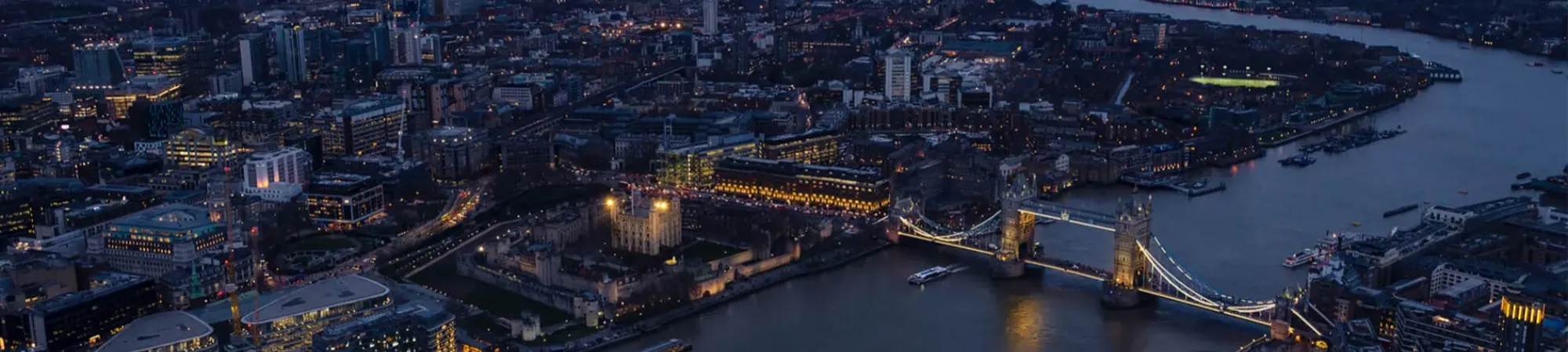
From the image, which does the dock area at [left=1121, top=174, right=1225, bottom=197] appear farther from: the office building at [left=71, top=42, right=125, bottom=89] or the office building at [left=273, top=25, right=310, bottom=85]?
the office building at [left=71, top=42, right=125, bottom=89]

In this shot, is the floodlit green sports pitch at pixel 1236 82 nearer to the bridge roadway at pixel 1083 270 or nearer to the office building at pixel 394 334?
the bridge roadway at pixel 1083 270

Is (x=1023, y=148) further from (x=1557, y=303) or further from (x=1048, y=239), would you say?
(x=1557, y=303)

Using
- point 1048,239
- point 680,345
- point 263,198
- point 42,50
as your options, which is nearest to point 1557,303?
point 1048,239

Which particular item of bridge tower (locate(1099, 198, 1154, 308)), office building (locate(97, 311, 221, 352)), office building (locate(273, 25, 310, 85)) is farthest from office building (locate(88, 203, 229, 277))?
office building (locate(273, 25, 310, 85))

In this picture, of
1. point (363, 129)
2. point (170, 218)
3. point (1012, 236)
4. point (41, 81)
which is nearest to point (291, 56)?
point (41, 81)

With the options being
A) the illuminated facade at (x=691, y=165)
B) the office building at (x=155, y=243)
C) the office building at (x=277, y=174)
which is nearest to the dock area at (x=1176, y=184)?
the illuminated facade at (x=691, y=165)

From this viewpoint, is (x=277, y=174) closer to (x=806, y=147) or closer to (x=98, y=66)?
(x=806, y=147)
